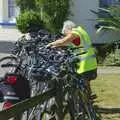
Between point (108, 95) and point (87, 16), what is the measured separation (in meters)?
11.5

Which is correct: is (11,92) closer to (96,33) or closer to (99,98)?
(99,98)

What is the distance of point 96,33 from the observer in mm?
22766

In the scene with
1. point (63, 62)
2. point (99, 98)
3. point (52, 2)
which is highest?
point (52, 2)

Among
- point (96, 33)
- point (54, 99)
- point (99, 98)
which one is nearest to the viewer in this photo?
point (54, 99)

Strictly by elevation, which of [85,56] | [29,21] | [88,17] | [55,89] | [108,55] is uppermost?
[88,17]

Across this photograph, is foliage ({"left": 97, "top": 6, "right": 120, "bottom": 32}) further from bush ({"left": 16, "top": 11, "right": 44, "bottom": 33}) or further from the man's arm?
the man's arm

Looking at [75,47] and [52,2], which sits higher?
[52,2]

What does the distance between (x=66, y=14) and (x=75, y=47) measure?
13672 mm

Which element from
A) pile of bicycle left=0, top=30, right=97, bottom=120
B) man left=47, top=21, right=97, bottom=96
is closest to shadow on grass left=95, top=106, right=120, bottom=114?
man left=47, top=21, right=97, bottom=96

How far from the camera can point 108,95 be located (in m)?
12.7

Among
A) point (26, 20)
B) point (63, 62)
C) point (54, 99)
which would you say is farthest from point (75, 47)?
point (26, 20)

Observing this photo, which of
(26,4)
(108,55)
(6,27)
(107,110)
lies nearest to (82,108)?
(107,110)

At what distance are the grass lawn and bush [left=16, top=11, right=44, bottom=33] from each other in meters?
7.36

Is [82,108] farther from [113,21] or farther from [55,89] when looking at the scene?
[113,21]
